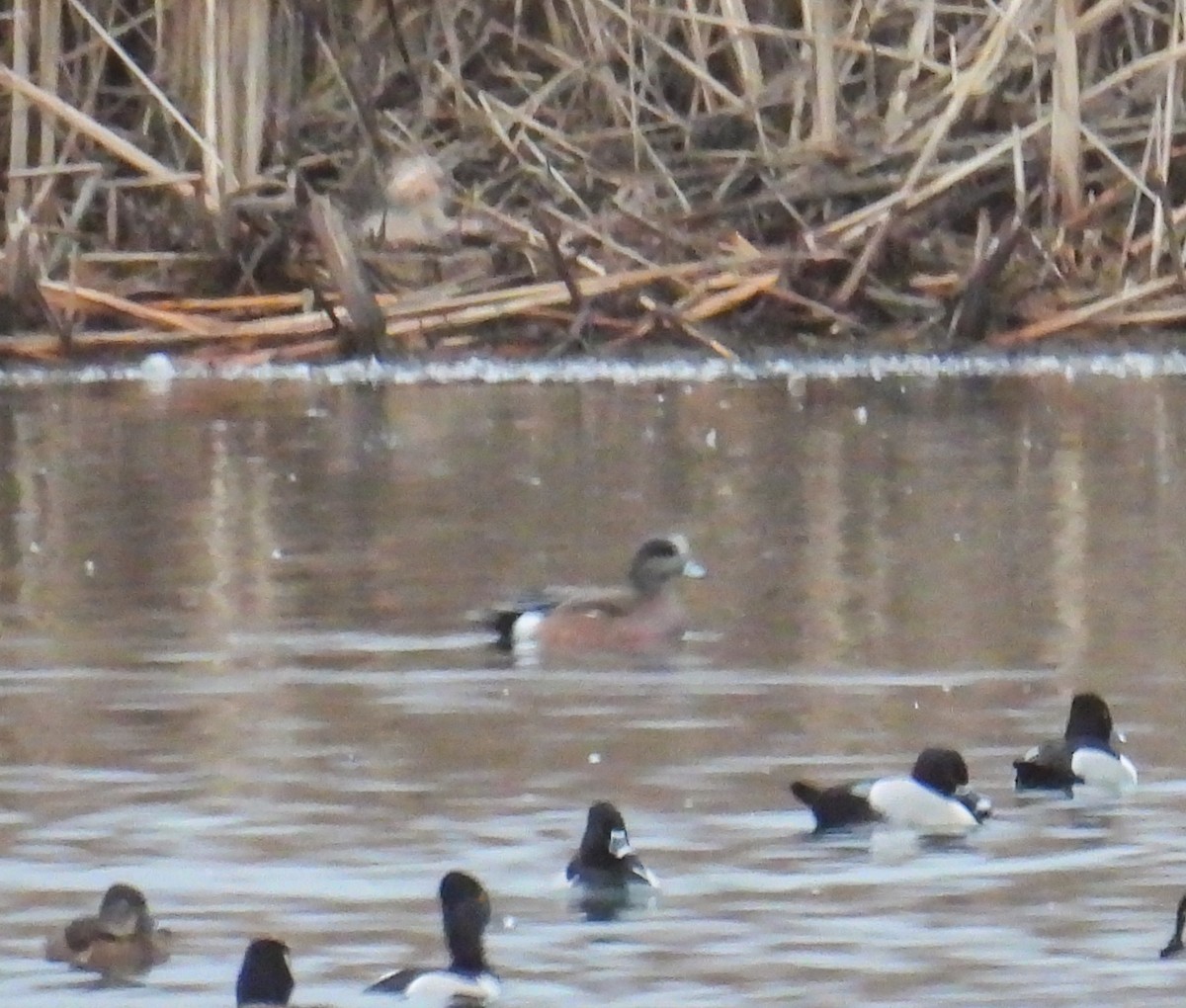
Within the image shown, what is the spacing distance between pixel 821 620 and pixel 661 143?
10.3 meters

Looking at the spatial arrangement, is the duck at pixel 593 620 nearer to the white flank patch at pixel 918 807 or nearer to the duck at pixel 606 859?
the white flank patch at pixel 918 807

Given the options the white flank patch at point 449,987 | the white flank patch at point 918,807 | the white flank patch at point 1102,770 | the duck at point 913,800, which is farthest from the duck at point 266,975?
the white flank patch at point 1102,770

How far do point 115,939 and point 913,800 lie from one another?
2024mm

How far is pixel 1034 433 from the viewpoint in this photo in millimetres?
16797

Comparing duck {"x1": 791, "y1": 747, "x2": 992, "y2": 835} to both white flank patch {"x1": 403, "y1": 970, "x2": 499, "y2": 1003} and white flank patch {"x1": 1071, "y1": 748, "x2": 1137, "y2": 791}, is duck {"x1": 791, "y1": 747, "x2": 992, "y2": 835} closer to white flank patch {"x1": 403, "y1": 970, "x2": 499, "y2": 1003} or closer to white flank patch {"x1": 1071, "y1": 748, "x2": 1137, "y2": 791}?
white flank patch {"x1": 1071, "y1": 748, "x2": 1137, "y2": 791}

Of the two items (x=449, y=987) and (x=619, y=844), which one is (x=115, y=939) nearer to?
(x=449, y=987)

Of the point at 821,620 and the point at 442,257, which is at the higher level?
the point at 442,257

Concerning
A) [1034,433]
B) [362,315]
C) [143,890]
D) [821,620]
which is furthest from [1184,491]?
[143,890]

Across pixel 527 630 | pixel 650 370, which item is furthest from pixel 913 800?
pixel 650 370

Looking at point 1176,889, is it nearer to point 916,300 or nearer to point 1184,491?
point 1184,491

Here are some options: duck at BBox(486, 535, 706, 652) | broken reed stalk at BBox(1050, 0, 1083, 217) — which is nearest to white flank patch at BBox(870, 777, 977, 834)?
duck at BBox(486, 535, 706, 652)

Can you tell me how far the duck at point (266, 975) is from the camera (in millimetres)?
6293

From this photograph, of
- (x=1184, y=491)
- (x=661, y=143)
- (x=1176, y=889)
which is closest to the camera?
(x=1176, y=889)

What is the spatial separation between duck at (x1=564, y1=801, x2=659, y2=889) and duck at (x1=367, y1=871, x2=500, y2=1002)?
595 millimetres
